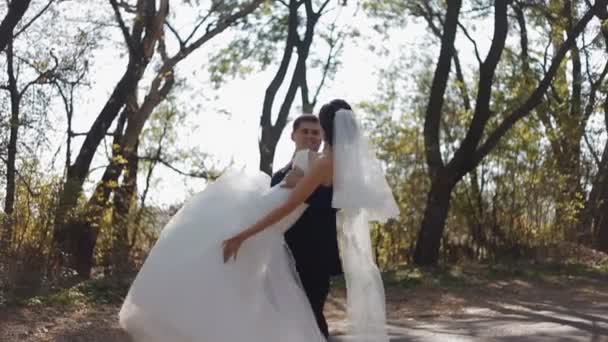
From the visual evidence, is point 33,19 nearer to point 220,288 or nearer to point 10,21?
point 10,21

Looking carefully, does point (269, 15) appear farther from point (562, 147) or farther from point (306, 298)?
point (306, 298)

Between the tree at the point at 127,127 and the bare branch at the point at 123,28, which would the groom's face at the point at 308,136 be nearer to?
the tree at the point at 127,127

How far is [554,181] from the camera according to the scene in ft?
61.2

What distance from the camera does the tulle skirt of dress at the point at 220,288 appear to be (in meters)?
4.78

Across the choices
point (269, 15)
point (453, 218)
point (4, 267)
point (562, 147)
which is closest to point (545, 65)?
point (562, 147)

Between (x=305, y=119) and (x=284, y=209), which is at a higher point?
(x=305, y=119)

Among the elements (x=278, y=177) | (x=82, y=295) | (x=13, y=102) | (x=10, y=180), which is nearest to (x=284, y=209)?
(x=278, y=177)

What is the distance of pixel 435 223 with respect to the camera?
1752 centimetres

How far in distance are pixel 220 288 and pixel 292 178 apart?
0.72 metres

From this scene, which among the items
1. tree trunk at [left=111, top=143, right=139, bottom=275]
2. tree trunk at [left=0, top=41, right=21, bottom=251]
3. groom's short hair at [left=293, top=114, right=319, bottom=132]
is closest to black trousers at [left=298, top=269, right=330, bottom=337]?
groom's short hair at [left=293, top=114, right=319, bottom=132]

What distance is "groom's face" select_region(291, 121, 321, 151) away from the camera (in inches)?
206

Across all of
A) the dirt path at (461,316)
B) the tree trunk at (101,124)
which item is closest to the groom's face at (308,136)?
the dirt path at (461,316)

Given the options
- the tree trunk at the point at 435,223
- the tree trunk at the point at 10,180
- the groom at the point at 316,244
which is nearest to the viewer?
the groom at the point at 316,244

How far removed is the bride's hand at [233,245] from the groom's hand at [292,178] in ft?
1.33
